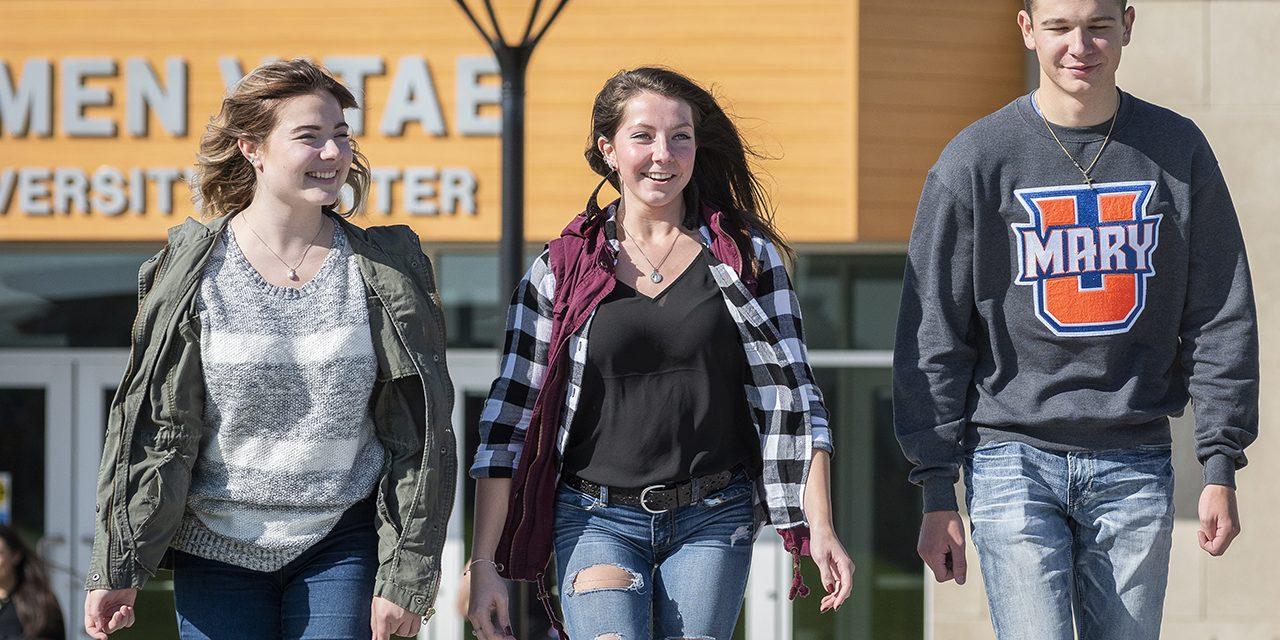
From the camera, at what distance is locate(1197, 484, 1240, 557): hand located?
3236mm

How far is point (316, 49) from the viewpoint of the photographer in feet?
28.1

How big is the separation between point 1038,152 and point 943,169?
0.21 metres

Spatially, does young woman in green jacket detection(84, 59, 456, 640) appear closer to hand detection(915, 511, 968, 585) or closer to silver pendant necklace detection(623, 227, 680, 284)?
silver pendant necklace detection(623, 227, 680, 284)

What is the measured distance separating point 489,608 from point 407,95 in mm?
5588

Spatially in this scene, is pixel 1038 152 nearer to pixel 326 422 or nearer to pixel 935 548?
pixel 935 548

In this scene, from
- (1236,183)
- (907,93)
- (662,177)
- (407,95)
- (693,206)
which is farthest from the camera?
(407,95)

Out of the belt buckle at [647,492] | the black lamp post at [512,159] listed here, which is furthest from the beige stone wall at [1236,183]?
the belt buckle at [647,492]

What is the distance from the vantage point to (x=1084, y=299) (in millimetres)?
3240

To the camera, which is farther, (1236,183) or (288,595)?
(1236,183)

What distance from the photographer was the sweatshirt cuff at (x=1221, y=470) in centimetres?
326

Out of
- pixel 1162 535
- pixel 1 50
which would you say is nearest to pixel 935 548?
pixel 1162 535

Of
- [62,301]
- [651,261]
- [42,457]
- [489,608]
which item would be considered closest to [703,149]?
[651,261]

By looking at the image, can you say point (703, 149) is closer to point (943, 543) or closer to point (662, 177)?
point (662, 177)

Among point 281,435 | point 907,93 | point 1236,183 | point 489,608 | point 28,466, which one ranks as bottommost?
point 28,466
